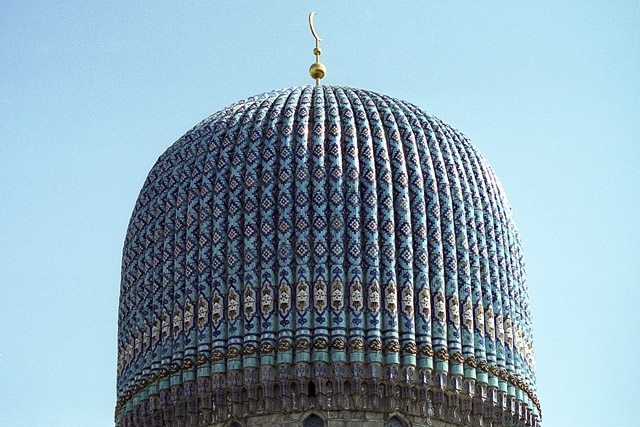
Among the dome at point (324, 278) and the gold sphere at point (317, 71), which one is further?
the gold sphere at point (317, 71)

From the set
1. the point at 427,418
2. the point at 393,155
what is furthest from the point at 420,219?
the point at 427,418

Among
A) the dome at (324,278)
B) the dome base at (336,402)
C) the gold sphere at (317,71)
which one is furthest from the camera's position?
the gold sphere at (317,71)

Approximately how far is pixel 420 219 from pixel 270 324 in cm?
210

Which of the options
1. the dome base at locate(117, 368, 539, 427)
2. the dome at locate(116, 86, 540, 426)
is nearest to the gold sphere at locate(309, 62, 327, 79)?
the dome at locate(116, 86, 540, 426)

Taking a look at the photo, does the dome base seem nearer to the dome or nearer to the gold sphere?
the dome

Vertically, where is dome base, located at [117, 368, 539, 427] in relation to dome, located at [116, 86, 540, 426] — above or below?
below

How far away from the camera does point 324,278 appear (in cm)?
2008

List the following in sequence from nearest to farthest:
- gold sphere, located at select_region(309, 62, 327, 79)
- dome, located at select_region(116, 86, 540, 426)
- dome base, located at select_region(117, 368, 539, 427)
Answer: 1. dome base, located at select_region(117, 368, 539, 427)
2. dome, located at select_region(116, 86, 540, 426)
3. gold sphere, located at select_region(309, 62, 327, 79)

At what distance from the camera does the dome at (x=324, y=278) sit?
1988 cm

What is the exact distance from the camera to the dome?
65.2 ft

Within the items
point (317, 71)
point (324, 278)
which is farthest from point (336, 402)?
point (317, 71)

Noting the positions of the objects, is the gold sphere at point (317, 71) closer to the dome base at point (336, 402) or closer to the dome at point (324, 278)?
the dome at point (324, 278)

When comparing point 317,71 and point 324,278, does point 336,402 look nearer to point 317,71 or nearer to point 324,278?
point 324,278

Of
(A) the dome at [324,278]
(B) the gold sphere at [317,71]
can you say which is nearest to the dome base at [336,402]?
(A) the dome at [324,278]
